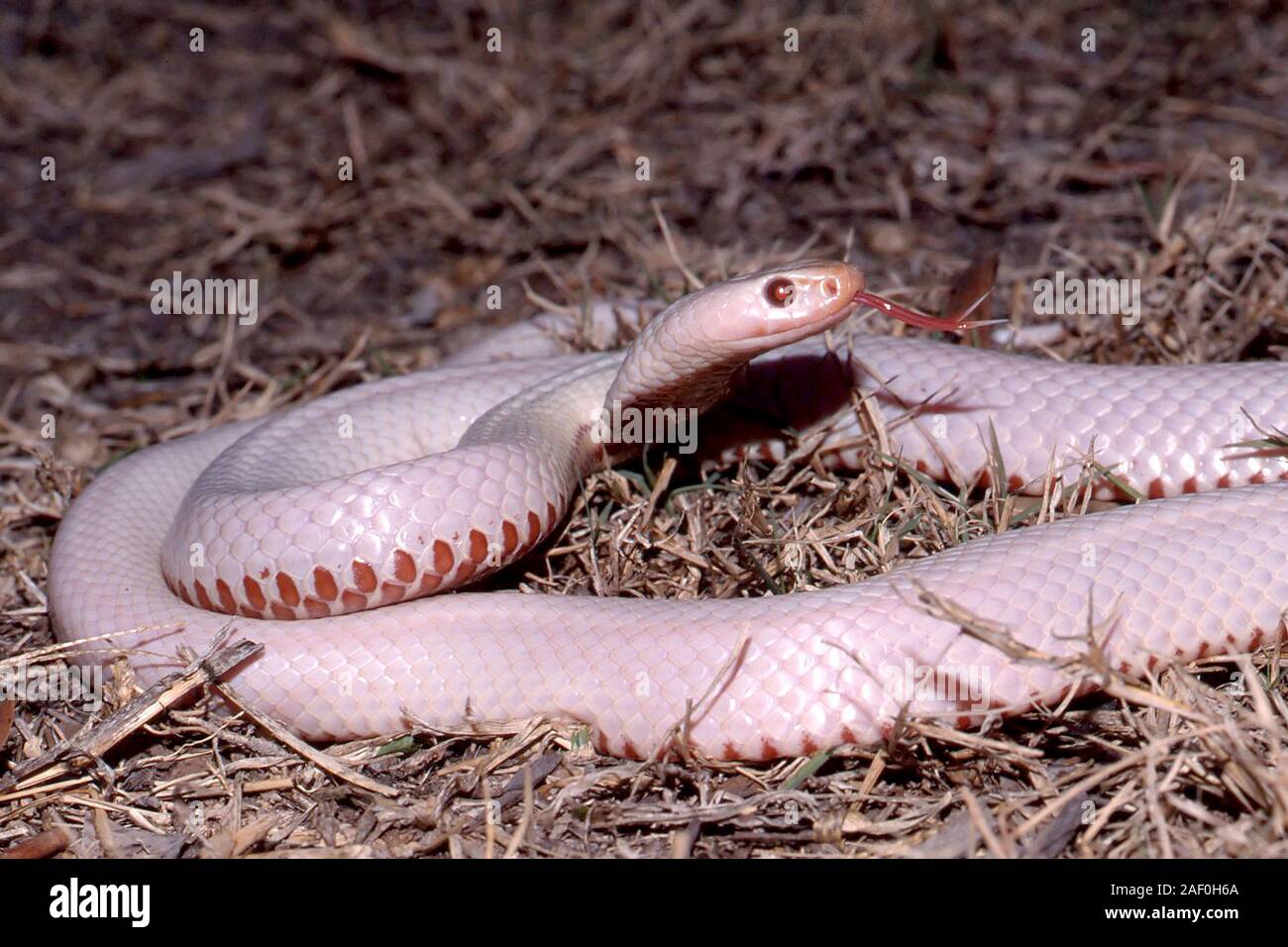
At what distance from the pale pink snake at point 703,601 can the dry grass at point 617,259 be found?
0.55ft

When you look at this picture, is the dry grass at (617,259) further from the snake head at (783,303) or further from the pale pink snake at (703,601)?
the snake head at (783,303)

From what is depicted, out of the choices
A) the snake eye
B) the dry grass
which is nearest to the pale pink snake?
the snake eye

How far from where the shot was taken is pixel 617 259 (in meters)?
7.32

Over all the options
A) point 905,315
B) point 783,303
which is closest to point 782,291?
point 783,303

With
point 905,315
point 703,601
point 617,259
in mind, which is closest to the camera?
point 703,601

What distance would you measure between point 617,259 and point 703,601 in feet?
12.3

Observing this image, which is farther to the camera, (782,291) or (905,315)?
(905,315)

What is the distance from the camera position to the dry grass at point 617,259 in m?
3.66

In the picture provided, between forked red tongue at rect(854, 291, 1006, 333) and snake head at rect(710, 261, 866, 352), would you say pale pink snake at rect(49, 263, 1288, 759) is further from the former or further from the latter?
forked red tongue at rect(854, 291, 1006, 333)

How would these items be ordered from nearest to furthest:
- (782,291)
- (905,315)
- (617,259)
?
1. (782,291)
2. (905,315)
3. (617,259)

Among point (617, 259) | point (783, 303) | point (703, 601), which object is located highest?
point (783, 303)

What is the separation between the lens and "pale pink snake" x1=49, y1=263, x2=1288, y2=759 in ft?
12.1

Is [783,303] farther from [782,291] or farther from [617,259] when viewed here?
[617,259]
